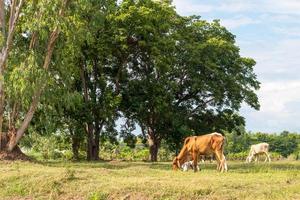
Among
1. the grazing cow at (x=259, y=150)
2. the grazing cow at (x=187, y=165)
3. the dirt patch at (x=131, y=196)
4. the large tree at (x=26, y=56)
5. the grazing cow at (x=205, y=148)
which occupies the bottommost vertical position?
the dirt patch at (x=131, y=196)

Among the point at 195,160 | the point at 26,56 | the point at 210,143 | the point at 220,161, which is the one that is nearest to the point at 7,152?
the point at 26,56

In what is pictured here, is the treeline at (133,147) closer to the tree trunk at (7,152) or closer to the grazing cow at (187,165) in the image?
the tree trunk at (7,152)

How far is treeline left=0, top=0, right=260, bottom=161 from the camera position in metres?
23.6

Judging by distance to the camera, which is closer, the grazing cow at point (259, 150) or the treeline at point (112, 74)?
the treeline at point (112, 74)

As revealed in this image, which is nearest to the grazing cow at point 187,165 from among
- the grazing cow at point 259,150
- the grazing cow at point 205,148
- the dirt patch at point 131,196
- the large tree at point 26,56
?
the grazing cow at point 205,148

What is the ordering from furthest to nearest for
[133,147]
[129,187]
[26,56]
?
[133,147] < [26,56] < [129,187]

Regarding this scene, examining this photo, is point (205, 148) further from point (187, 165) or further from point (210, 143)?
point (187, 165)

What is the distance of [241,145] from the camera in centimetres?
7038

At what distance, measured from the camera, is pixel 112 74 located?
35438 mm

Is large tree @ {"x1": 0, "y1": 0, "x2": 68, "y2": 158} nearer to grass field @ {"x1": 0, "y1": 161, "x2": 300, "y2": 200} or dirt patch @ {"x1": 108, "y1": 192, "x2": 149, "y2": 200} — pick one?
grass field @ {"x1": 0, "y1": 161, "x2": 300, "y2": 200}

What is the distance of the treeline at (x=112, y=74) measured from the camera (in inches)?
928

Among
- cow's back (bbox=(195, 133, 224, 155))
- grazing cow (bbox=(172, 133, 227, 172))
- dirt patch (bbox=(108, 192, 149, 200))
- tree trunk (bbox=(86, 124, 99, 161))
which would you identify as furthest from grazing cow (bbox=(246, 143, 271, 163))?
dirt patch (bbox=(108, 192, 149, 200))

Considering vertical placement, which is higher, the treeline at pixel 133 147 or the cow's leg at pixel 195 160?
the treeline at pixel 133 147

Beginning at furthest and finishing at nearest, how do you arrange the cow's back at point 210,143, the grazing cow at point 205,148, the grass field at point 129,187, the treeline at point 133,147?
the treeline at point 133,147 < the cow's back at point 210,143 < the grazing cow at point 205,148 < the grass field at point 129,187
